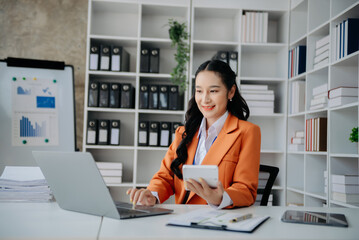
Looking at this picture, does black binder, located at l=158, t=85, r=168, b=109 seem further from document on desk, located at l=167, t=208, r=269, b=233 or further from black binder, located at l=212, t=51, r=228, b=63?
document on desk, located at l=167, t=208, r=269, b=233

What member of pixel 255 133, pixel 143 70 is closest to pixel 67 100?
pixel 143 70

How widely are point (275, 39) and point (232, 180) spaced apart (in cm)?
272

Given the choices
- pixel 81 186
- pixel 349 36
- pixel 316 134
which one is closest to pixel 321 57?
pixel 349 36

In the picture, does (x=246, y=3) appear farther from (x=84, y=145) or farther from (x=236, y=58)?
(x=84, y=145)

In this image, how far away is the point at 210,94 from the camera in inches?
70.9

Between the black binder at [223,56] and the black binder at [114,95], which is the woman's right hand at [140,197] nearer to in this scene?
the black binder at [114,95]

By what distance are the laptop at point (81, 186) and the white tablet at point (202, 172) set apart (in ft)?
0.58

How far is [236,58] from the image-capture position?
142 inches

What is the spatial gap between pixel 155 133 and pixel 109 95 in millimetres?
588

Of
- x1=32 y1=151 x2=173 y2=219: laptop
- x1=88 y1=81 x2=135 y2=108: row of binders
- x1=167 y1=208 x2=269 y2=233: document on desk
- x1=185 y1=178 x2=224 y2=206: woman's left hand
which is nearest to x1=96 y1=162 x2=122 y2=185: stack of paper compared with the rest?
x1=88 y1=81 x2=135 y2=108: row of binders

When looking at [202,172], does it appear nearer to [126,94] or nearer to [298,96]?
[126,94]

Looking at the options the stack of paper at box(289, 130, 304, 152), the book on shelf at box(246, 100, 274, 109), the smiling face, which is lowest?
the stack of paper at box(289, 130, 304, 152)

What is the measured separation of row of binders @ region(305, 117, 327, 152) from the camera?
2.98 m

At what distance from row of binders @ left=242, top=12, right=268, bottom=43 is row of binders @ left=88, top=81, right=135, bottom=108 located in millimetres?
1323
